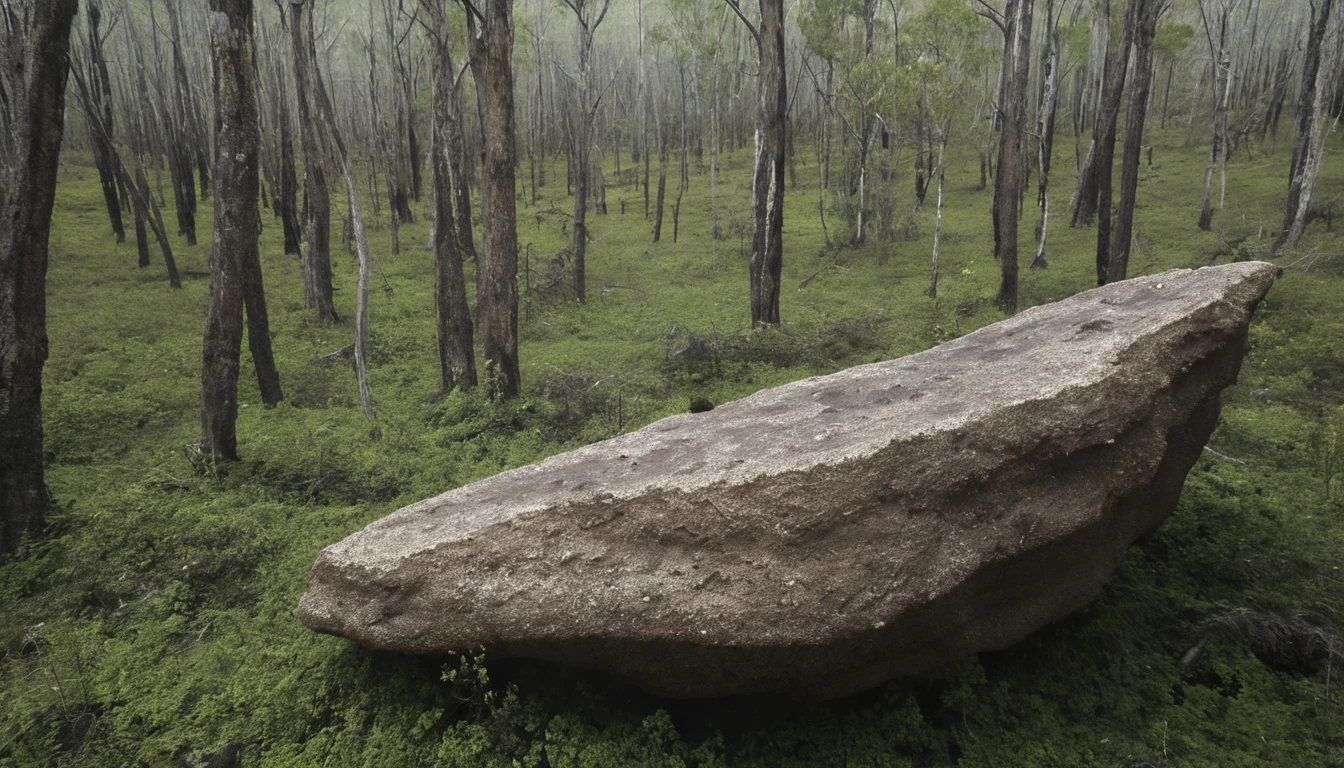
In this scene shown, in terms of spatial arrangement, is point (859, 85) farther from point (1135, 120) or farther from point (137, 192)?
point (137, 192)

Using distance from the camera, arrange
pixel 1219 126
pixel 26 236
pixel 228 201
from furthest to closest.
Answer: pixel 1219 126 < pixel 228 201 < pixel 26 236

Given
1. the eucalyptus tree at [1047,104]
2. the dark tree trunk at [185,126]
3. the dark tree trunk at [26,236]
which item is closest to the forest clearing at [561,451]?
the dark tree trunk at [185,126]

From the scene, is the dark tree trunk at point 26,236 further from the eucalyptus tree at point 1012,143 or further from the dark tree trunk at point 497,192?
the eucalyptus tree at point 1012,143

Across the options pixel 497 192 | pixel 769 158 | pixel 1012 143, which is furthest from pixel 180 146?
pixel 1012 143

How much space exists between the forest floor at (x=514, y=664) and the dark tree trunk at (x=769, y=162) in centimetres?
86

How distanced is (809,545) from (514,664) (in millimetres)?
1997

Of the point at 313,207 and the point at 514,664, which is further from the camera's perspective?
the point at 313,207

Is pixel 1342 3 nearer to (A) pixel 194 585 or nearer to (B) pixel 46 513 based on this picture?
(A) pixel 194 585

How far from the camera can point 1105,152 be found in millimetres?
13438

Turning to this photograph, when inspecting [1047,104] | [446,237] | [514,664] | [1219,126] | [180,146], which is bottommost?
[514,664]

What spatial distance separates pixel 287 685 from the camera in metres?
4.13

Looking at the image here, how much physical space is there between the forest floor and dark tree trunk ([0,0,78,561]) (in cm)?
56

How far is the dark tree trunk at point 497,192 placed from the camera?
8.27 metres

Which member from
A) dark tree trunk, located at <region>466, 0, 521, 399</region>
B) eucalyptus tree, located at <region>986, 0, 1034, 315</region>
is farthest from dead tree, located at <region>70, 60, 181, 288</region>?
eucalyptus tree, located at <region>986, 0, 1034, 315</region>
